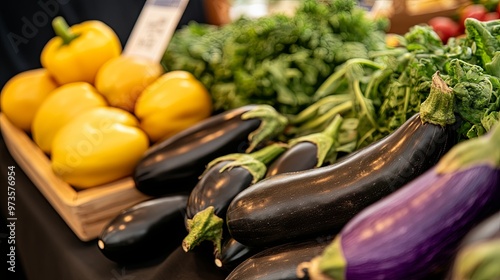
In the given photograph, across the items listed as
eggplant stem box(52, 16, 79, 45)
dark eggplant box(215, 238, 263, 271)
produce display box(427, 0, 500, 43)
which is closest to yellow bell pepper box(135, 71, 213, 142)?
eggplant stem box(52, 16, 79, 45)

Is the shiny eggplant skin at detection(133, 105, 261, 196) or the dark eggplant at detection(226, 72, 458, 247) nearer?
the dark eggplant at detection(226, 72, 458, 247)

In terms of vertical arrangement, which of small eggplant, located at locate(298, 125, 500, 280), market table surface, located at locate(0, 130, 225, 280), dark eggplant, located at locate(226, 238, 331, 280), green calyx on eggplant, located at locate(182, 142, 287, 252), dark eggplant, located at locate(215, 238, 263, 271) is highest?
small eggplant, located at locate(298, 125, 500, 280)

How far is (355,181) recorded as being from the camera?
572mm

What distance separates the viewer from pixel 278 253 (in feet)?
1.98

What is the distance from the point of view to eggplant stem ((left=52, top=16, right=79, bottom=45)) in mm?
1359

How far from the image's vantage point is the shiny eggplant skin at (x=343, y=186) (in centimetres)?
57

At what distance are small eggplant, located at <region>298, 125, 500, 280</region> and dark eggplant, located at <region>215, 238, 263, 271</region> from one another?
331 mm

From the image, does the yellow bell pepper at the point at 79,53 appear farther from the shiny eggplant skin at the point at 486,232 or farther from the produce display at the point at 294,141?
the shiny eggplant skin at the point at 486,232

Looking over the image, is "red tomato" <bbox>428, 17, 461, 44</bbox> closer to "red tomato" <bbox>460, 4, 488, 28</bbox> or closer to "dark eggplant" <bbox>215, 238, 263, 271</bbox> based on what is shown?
"red tomato" <bbox>460, 4, 488, 28</bbox>

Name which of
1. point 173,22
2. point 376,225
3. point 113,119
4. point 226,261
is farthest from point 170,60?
point 376,225

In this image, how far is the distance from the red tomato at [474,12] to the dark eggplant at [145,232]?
1.33 meters

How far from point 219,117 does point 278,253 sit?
0.46 metres

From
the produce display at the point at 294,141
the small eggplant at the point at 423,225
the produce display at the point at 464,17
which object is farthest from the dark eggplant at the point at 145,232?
the produce display at the point at 464,17

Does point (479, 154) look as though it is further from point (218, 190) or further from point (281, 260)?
point (218, 190)
